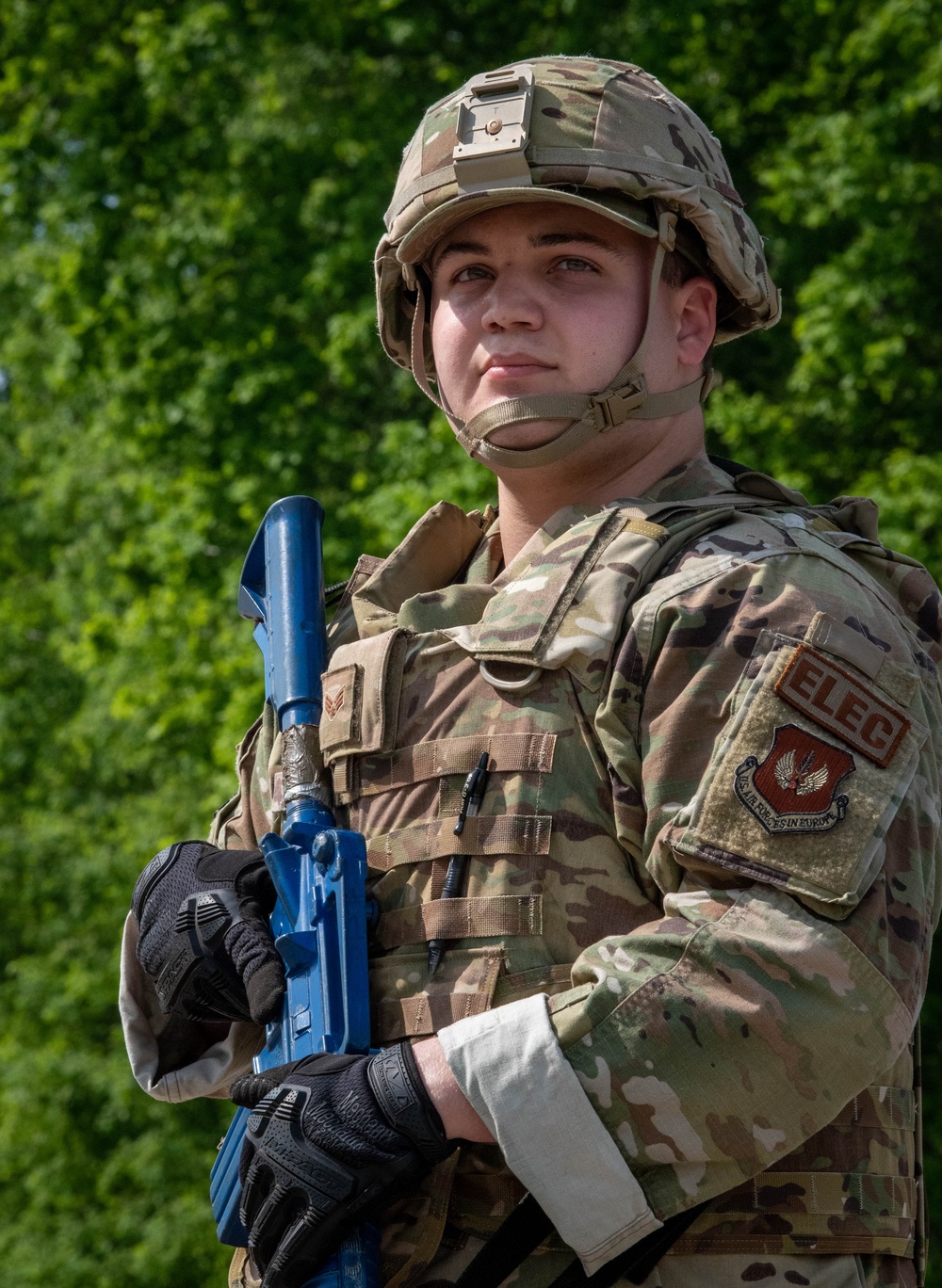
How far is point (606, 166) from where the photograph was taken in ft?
10.2

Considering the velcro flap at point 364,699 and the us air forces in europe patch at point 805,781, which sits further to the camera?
the velcro flap at point 364,699

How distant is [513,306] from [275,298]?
955cm

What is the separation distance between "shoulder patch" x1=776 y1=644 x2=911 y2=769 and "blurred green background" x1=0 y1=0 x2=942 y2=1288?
6.57 m

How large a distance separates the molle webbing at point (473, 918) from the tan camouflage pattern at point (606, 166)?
4.14ft

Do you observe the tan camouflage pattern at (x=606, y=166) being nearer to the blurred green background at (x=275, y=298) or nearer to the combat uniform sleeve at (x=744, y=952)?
the combat uniform sleeve at (x=744, y=952)

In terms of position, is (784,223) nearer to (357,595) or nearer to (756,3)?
(756,3)

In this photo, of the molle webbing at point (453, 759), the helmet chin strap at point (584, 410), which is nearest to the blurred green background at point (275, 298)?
the helmet chin strap at point (584, 410)

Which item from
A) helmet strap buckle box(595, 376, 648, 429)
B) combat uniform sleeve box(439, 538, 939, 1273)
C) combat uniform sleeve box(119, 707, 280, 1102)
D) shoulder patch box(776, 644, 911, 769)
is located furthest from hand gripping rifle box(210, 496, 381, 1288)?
shoulder patch box(776, 644, 911, 769)

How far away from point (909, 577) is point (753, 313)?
80 centimetres

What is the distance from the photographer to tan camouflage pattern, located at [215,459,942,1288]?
7.91 feet

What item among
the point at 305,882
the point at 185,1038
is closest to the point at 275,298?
the point at 185,1038

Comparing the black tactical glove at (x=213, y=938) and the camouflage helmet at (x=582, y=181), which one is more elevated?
the camouflage helmet at (x=582, y=181)

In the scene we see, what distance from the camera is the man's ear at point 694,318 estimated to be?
10.8ft

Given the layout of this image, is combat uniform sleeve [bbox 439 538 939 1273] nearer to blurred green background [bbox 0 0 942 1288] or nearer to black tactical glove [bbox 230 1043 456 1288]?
black tactical glove [bbox 230 1043 456 1288]
